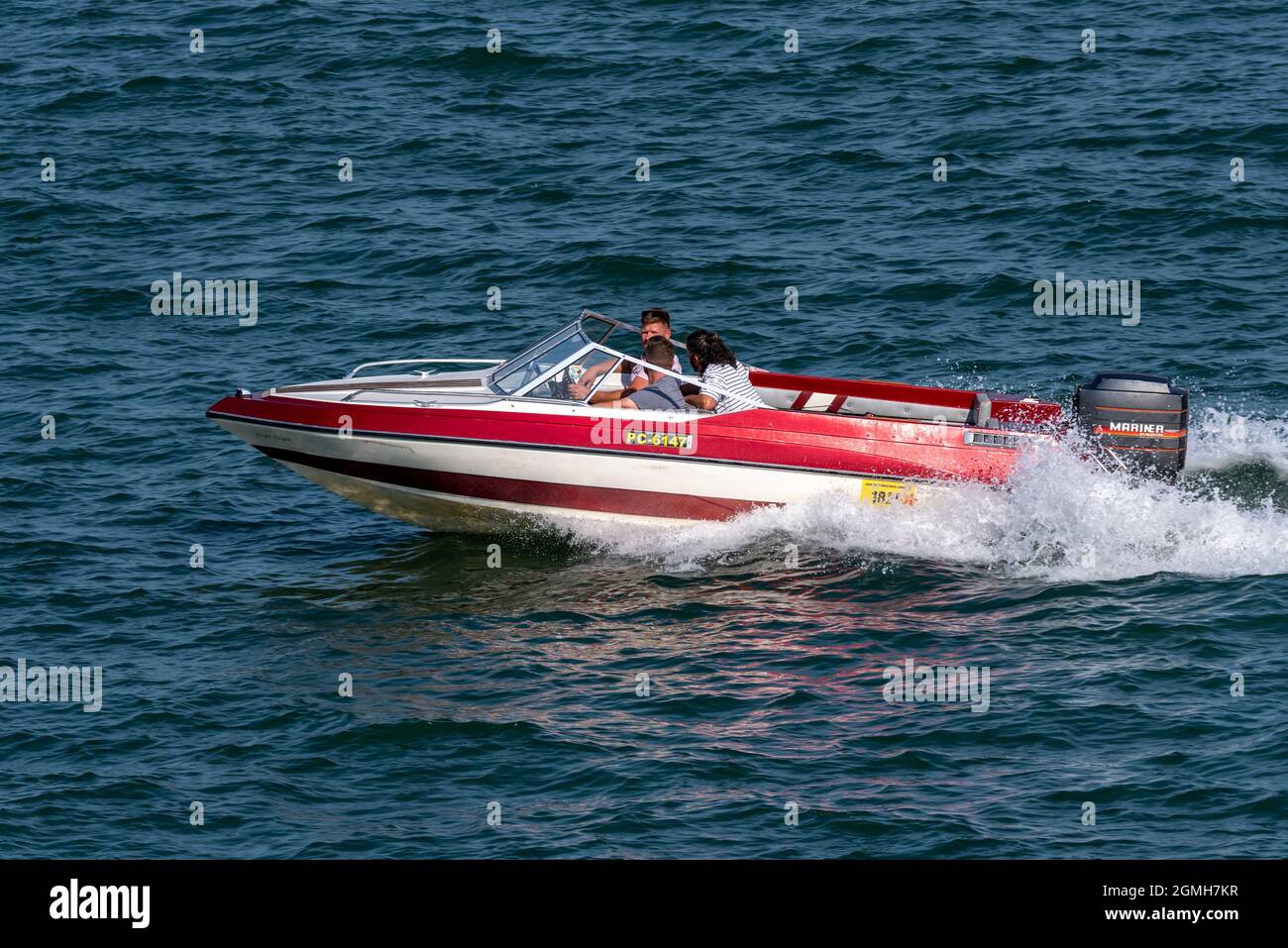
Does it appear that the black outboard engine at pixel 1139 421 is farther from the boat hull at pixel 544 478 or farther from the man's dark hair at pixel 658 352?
the man's dark hair at pixel 658 352

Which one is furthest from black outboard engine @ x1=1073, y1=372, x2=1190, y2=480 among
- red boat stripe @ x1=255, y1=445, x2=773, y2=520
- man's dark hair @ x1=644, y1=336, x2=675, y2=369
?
man's dark hair @ x1=644, y1=336, x2=675, y2=369

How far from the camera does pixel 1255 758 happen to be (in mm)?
11625

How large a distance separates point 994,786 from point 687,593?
3.99 metres

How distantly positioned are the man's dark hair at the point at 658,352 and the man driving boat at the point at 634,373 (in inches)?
0.9

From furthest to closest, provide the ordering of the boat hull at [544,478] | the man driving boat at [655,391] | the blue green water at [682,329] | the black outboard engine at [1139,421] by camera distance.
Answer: the man driving boat at [655,391]
the boat hull at [544,478]
the black outboard engine at [1139,421]
the blue green water at [682,329]

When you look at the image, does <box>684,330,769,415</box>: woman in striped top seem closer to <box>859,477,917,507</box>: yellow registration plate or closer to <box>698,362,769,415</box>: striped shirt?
<box>698,362,769,415</box>: striped shirt

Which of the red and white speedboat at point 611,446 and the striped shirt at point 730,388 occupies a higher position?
the striped shirt at point 730,388

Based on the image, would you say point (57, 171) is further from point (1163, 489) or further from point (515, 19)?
point (1163, 489)

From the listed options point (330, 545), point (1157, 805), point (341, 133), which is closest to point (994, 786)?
point (1157, 805)

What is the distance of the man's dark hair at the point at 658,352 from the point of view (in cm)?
1573
